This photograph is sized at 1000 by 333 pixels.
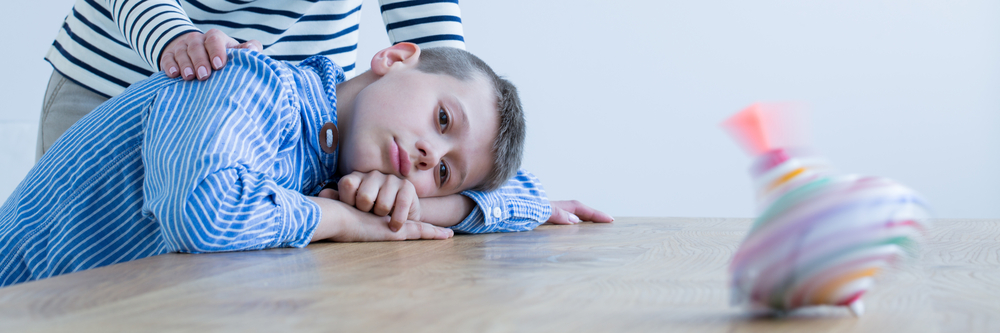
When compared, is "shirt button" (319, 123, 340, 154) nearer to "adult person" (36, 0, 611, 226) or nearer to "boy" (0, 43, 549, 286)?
"boy" (0, 43, 549, 286)

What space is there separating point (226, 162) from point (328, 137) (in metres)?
0.22

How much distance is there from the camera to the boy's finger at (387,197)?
2.62 ft

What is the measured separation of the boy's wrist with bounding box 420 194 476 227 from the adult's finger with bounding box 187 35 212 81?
32 cm

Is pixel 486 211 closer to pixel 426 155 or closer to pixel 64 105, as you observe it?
pixel 426 155

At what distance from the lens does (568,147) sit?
3.04 meters

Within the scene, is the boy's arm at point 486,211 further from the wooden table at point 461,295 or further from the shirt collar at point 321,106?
the wooden table at point 461,295

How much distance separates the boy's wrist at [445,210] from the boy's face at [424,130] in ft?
0.05

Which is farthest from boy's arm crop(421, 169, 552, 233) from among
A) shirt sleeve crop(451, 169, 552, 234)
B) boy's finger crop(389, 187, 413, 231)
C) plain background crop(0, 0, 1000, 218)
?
plain background crop(0, 0, 1000, 218)

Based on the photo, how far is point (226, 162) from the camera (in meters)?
0.66

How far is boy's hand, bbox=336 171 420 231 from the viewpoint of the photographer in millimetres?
795

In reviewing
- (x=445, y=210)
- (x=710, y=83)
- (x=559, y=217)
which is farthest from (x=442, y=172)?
(x=710, y=83)

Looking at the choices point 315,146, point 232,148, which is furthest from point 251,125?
point 315,146

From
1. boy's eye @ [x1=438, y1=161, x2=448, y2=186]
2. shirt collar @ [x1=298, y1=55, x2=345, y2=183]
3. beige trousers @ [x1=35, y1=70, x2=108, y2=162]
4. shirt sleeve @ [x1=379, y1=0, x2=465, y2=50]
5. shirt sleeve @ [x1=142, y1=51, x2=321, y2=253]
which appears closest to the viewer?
shirt sleeve @ [x1=142, y1=51, x2=321, y2=253]

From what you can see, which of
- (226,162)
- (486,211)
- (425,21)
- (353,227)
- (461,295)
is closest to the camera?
(461,295)
